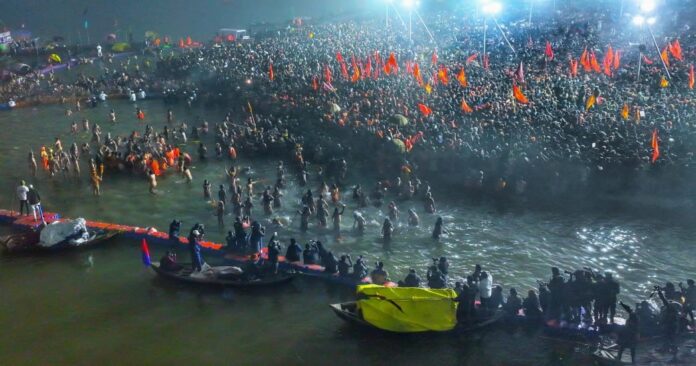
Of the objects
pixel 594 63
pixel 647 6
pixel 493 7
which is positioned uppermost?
pixel 493 7

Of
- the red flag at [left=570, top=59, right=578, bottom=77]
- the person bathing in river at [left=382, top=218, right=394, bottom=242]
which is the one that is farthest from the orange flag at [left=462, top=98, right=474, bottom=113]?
the person bathing in river at [left=382, top=218, right=394, bottom=242]

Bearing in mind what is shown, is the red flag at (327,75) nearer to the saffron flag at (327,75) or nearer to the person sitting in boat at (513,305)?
the saffron flag at (327,75)

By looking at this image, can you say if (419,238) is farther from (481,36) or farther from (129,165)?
(481,36)

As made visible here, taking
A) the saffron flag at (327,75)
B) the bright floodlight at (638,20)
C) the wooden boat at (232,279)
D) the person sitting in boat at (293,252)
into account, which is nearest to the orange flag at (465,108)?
the saffron flag at (327,75)

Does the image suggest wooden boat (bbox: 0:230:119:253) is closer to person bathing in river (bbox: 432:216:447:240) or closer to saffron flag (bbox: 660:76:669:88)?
person bathing in river (bbox: 432:216:447:240)

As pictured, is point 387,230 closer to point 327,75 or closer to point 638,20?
point 327,75

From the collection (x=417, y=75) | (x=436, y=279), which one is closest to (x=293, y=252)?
(x=436, y=279)
